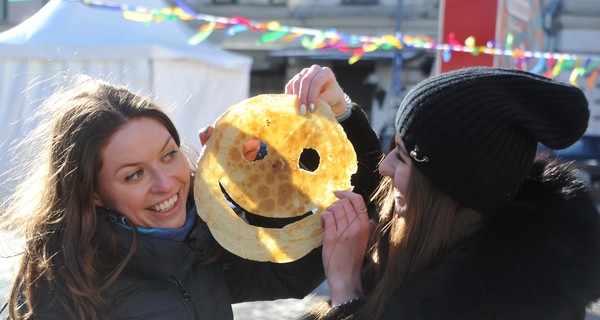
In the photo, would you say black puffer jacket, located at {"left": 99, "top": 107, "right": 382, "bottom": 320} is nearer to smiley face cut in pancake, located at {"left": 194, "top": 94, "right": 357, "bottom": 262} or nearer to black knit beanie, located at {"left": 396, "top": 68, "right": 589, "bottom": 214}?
smiley face cut in pancake, located at {"left": 194, "top": 94, "right": 357, "bottom": 262}

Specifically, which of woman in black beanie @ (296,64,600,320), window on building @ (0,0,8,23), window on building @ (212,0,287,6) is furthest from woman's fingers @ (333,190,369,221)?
window on building @ (0,0,8,23)

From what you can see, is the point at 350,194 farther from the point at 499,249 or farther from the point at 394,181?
the point at 499,249

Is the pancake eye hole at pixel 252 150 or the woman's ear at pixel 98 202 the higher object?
the pancake eye hole at pixel 252 150

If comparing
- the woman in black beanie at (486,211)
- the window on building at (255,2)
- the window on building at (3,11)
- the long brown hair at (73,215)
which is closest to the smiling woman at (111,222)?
the long brown hair at (73,215)

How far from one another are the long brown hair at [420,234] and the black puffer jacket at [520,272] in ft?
0.12

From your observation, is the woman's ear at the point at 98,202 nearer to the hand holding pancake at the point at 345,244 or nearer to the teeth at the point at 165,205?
the teeth at the point at 165,205

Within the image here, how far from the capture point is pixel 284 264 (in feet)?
6.53

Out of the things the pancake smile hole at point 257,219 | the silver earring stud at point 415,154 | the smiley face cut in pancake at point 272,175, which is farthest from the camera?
the pancake smile hole at point 257,219

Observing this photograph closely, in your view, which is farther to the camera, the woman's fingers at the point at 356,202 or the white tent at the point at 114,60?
the white tent at the point at 114,60

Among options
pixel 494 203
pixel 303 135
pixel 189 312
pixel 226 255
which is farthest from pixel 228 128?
pixel 494 203

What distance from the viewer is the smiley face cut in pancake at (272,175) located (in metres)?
1.83

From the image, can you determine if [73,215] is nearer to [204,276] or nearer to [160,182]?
[160,182]

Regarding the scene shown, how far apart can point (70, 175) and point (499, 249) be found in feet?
3.74

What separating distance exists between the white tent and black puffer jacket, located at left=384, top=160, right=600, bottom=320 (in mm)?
4141
